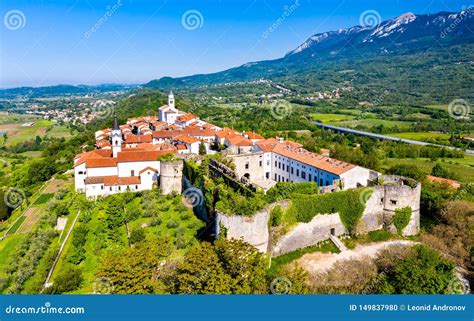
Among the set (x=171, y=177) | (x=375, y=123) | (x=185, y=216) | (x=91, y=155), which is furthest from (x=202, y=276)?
(x=375, y=123)

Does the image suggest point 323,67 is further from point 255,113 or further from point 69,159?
point 69,159

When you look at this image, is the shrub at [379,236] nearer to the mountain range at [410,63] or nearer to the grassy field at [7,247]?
the grassy field at [7,247]

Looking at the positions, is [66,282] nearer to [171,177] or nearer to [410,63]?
[171,177]

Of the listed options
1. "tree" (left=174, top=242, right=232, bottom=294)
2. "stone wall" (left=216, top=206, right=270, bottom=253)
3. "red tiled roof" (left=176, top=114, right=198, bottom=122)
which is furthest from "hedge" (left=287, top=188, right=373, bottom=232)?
"red tiled roof" (left=176, top=114, right=198, bottom=122)

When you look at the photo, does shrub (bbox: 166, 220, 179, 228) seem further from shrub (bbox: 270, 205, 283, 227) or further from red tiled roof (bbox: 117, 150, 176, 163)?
red tiled roof (bbox: 117, 150, 176, 163)

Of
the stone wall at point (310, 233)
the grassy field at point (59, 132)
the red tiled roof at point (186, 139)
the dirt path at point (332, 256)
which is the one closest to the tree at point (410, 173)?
the dirt path at point (332, 256)
